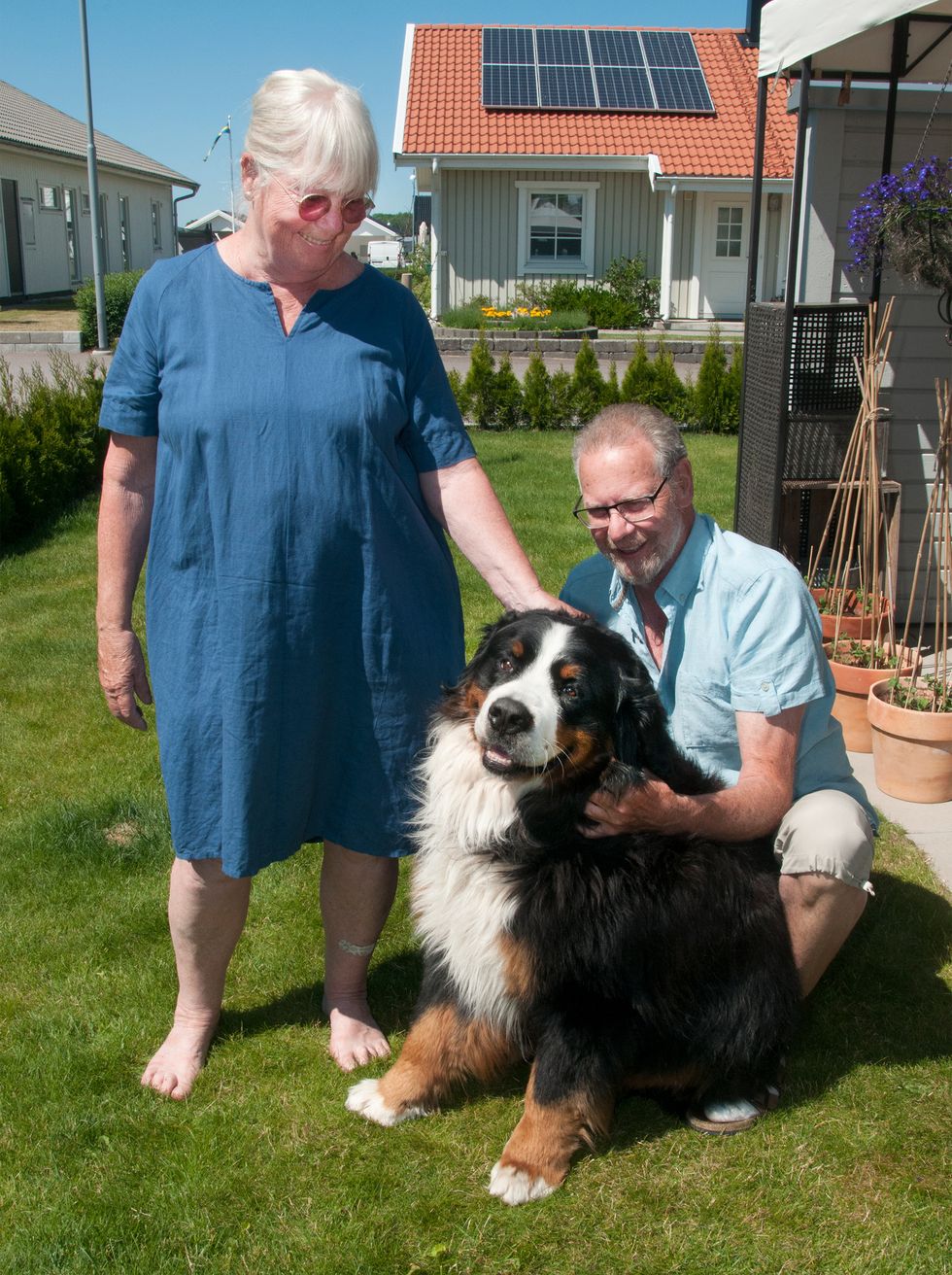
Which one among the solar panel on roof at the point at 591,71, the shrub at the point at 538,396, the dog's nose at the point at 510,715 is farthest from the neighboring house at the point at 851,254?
the solar panel on roof at the point at 591,71

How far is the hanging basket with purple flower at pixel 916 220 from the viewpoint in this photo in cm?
478

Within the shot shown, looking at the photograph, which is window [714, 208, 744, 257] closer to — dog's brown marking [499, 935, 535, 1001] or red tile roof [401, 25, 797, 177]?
red tile roof [401, 25, 797, 177]

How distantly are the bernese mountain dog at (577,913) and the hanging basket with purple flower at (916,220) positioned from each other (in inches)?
132

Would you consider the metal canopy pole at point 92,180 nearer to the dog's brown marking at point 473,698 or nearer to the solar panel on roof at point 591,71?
the solar panel on roof at point 591,71

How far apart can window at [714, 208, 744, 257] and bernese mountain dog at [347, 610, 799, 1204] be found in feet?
69.3

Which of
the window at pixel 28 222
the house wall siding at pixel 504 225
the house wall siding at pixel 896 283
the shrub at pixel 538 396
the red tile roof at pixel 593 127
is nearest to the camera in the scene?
the house wall siding at pixel 896 283

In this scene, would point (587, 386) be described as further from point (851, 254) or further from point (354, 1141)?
point (354, 1141)

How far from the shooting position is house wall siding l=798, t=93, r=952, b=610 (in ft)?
18.5

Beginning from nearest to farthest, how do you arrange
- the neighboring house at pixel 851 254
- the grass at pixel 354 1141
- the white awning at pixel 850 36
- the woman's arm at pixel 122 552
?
the grass at pixel 354 1141 → the woman's arm at pixel 122 552 → the white awning at pixel 850 36 → the neighboring house at pixel 851 254

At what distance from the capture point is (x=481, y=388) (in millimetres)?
11805

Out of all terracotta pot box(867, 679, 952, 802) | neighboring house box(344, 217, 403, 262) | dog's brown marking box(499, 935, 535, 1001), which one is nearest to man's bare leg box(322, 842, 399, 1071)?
dog's brown marking box(499, 935, 535, 1001)

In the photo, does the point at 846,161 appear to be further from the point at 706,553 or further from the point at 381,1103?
the point at 381,1103

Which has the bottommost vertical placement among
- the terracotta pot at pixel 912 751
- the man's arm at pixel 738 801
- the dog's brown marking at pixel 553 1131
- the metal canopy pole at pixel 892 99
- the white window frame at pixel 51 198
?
the dog's brown marking at pixel 553 1131

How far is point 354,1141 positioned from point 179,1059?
51 centimetres
